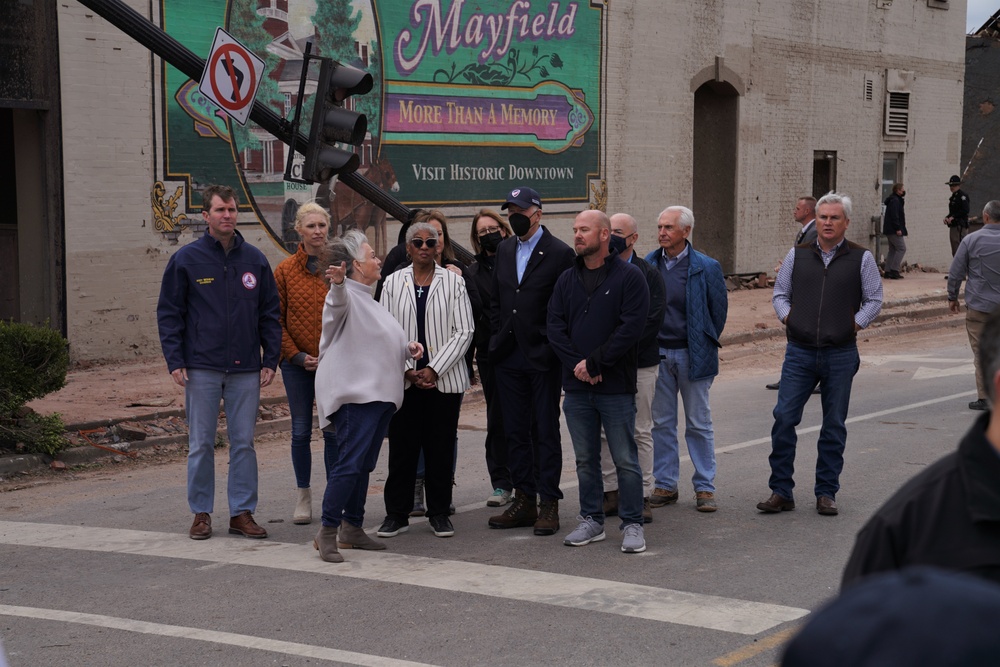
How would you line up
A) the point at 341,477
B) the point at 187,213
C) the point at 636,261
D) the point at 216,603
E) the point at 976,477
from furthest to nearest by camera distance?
the point at 187,213
the point at 636,261
the point at 341,477
the point at 216,603
the point at 976,477

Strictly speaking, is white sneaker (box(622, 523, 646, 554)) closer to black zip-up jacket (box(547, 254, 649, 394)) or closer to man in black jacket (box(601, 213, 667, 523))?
man in black jacket (box(601, 213, 667, 523))

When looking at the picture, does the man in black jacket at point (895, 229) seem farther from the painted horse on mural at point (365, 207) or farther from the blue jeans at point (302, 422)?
the blue jeans at point (302, 422)

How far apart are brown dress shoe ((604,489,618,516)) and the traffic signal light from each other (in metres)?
Result: 3.67

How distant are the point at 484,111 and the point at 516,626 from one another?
13980 mm

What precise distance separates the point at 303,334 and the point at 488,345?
1240 millimetres

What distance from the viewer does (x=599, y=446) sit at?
7.54m

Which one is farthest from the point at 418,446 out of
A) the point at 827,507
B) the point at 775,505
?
the point at 827,507

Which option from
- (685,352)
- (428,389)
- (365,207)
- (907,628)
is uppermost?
(365,207)

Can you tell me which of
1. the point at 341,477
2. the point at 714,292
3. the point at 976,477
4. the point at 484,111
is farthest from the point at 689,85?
the point at 976,477

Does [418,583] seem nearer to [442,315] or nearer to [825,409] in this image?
[442,315]

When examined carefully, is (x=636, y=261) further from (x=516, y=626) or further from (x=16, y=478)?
(x=16, y=478)

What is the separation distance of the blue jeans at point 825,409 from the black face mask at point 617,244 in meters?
1.32

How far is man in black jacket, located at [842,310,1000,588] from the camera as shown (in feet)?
7.41

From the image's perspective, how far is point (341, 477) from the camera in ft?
23.6
